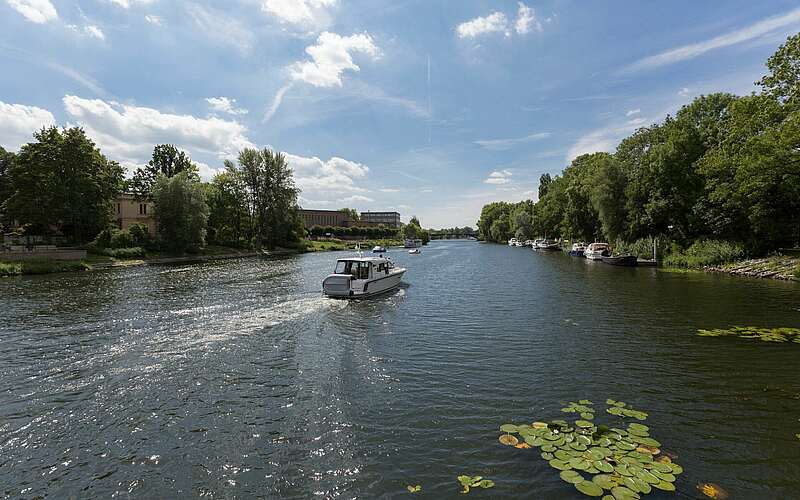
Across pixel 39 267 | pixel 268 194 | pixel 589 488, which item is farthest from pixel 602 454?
pixel 268 194

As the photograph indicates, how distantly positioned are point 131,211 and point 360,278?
73.3m

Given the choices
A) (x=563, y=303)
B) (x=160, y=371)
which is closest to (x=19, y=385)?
(x=160, y=371)

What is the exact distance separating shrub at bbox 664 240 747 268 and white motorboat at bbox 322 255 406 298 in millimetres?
35208

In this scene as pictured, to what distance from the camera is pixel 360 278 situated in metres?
27.8

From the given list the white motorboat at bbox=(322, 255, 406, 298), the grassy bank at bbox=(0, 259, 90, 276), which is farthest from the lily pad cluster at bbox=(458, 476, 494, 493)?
the grassy bank at bbox=(0, 259, 90, 276)

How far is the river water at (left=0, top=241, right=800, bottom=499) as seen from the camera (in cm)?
701

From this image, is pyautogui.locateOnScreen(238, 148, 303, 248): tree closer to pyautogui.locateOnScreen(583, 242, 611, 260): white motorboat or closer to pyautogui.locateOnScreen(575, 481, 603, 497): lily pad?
pyautogui.locateOnScreen(583, 242, 611, 260): white motorboat

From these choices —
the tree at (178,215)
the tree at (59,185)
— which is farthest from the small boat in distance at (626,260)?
the tree at (59,185)

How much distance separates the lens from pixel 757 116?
29.2 meters

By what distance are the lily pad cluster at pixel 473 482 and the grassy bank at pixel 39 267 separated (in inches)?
2068

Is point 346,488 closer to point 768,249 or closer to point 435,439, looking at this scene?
point 435,439

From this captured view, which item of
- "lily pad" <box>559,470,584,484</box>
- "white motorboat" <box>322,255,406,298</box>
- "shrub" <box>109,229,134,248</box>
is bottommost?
"lily pad" <box>559,470,584,484</box>

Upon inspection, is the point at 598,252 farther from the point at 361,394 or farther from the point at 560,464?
the point at 560,464

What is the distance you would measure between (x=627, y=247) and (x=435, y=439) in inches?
2350
